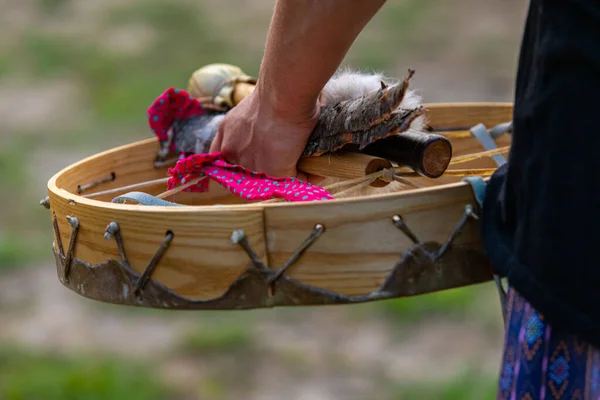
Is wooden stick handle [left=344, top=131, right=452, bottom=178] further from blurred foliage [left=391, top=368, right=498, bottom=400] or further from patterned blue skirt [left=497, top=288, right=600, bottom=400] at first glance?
blurred foliage [left=391, top=368, right=498, bottom=400]

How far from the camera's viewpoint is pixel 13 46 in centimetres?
621

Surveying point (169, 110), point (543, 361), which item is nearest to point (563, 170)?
point (543, 361)

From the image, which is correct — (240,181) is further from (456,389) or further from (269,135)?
(456,389)

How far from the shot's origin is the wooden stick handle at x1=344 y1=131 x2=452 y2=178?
114 cm

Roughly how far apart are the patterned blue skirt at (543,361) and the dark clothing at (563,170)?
1.2 inches

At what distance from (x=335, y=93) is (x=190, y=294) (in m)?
0.36

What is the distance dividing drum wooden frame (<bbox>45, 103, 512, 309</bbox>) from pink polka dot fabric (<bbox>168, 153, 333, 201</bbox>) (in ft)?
0.31

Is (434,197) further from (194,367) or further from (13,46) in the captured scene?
(13,46)

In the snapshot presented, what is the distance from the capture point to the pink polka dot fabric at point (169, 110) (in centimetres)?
154

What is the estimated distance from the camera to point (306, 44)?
1.02 meters

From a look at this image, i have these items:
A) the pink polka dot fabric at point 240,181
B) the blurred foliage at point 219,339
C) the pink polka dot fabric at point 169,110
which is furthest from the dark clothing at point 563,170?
the blurred foliage at point 219,339

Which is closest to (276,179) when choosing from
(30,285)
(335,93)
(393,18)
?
(335,93)

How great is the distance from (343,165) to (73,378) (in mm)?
2097

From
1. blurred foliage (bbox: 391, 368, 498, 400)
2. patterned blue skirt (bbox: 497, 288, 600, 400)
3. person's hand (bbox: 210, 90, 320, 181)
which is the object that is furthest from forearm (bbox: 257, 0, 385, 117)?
blurred foliage (bbox: 391, 368, 498, 400)
